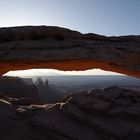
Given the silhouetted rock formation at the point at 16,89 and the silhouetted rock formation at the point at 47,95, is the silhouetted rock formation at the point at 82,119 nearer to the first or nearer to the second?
the silhouetted rock formation at the point at 16,89

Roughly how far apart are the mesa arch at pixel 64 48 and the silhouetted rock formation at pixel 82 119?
1.75 metres

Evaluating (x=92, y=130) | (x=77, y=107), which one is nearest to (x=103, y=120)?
(x=92, y=130)

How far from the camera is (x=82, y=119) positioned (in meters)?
14.1

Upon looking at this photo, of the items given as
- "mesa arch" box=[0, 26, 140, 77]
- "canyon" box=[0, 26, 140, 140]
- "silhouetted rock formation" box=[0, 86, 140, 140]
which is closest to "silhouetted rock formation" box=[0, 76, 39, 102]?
"silhouetted rock formation" box=[0, 86, 140, 140]

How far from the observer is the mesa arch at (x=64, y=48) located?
1391cm

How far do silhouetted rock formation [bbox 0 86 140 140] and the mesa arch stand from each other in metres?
1.75

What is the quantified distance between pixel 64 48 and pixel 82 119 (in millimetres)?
3586

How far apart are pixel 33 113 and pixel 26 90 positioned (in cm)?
2837

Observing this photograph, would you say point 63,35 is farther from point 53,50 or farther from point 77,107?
point 77,107

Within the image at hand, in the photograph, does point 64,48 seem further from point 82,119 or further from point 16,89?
point 16,89

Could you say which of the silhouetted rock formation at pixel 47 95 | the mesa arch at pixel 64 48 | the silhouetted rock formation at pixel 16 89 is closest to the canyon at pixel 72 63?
the mesa arch at pixel 64 48

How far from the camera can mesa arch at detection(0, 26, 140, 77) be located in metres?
13.9

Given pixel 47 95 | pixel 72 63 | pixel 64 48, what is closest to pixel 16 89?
pixel 47 95

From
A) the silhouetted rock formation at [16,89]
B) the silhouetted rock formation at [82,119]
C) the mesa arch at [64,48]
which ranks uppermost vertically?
the mesa arch at [64,48]
